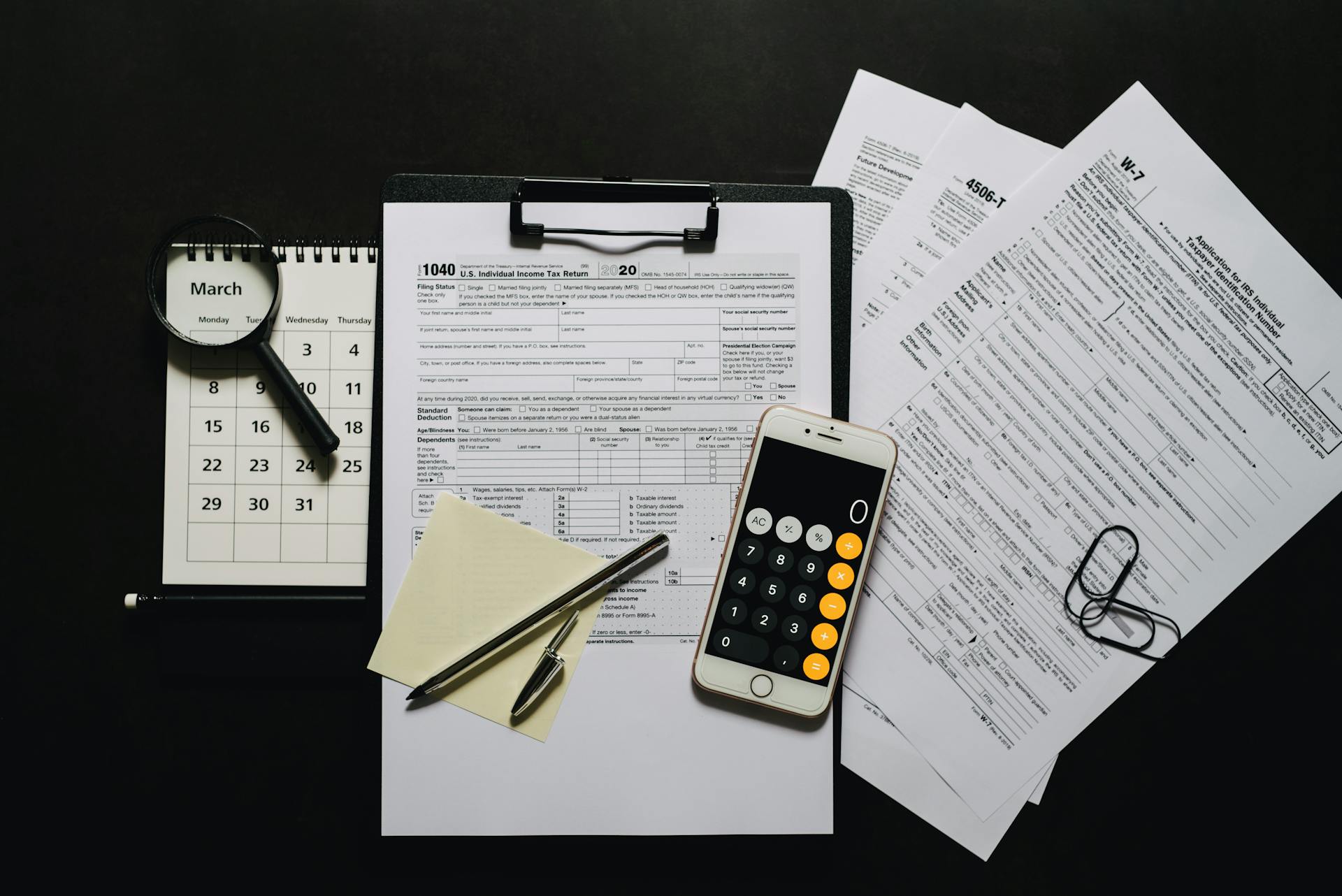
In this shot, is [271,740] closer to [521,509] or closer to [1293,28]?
[521,509]

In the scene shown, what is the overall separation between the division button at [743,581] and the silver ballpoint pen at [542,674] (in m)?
0.15

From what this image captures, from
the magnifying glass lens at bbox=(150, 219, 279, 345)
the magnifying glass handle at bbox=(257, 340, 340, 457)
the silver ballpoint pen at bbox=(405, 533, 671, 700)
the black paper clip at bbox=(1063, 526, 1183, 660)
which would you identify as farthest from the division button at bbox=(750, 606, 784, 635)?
the magnifying glass lens at bbox=(150, 219, 279, 345)

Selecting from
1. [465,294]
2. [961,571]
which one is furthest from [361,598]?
[961,571]

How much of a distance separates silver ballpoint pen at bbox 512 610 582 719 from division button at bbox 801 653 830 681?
0.21m

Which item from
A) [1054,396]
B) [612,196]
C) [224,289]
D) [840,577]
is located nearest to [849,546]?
[840,577]

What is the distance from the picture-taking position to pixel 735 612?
722mm

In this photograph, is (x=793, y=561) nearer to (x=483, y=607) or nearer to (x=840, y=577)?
(x=840, y=577)

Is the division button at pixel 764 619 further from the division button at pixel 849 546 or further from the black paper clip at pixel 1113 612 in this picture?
the black paper clip at pixel 1113 612

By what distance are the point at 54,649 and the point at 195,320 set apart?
0.33 m

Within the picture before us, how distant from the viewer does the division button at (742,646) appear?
2.35 feet

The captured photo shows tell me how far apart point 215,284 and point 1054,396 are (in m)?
0.77

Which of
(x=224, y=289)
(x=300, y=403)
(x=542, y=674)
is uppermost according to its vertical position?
(x=224, y=289)

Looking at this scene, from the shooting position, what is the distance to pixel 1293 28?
0.78 metres

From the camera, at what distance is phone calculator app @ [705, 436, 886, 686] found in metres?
0.72
